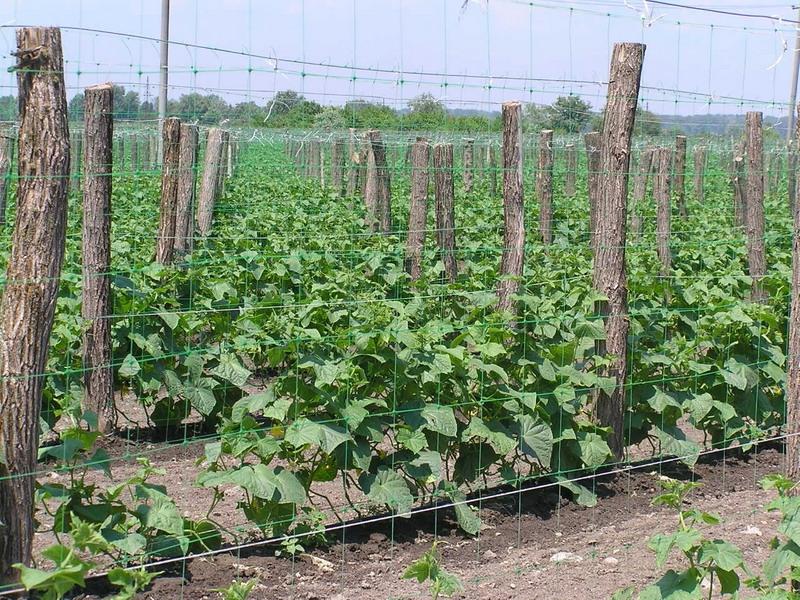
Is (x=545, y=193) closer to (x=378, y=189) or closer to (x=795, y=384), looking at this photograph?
(x=378, y=189)

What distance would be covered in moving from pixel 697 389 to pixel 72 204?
10.2m

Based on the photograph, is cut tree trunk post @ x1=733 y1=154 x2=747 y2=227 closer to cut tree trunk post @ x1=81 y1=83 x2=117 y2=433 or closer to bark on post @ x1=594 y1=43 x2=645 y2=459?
bark on post @ x1=594 y1=43 x2=645 y2=459

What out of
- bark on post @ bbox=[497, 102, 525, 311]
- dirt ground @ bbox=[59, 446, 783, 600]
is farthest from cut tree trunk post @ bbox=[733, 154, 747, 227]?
dirt ground @ bbox=[59, 446, 783, 600]

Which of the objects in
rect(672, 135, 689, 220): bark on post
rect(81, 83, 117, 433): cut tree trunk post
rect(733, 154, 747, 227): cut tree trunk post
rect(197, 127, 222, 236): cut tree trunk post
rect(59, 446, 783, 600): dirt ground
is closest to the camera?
rect(59, 446, 783, 600): dirt ground

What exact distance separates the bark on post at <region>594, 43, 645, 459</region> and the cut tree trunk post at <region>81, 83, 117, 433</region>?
2961 mm

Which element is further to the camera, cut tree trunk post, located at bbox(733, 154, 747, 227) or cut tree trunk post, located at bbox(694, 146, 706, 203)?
cut tree trunk post, located at bbox(694, 146, 706, 203)

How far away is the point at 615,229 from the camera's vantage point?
651 cm

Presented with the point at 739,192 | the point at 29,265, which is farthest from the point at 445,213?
the point at 29,265

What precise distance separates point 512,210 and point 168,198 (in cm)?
335

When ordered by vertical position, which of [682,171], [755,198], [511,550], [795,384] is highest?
[682,171]

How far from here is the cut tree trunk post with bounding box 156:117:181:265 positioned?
9281 mm

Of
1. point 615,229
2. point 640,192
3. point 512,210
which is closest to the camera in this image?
point 615,229

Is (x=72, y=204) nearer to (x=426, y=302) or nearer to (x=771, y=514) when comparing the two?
(x=426, y=302)

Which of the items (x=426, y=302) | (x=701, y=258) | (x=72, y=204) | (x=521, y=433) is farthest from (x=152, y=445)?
(x=72, y=204)
